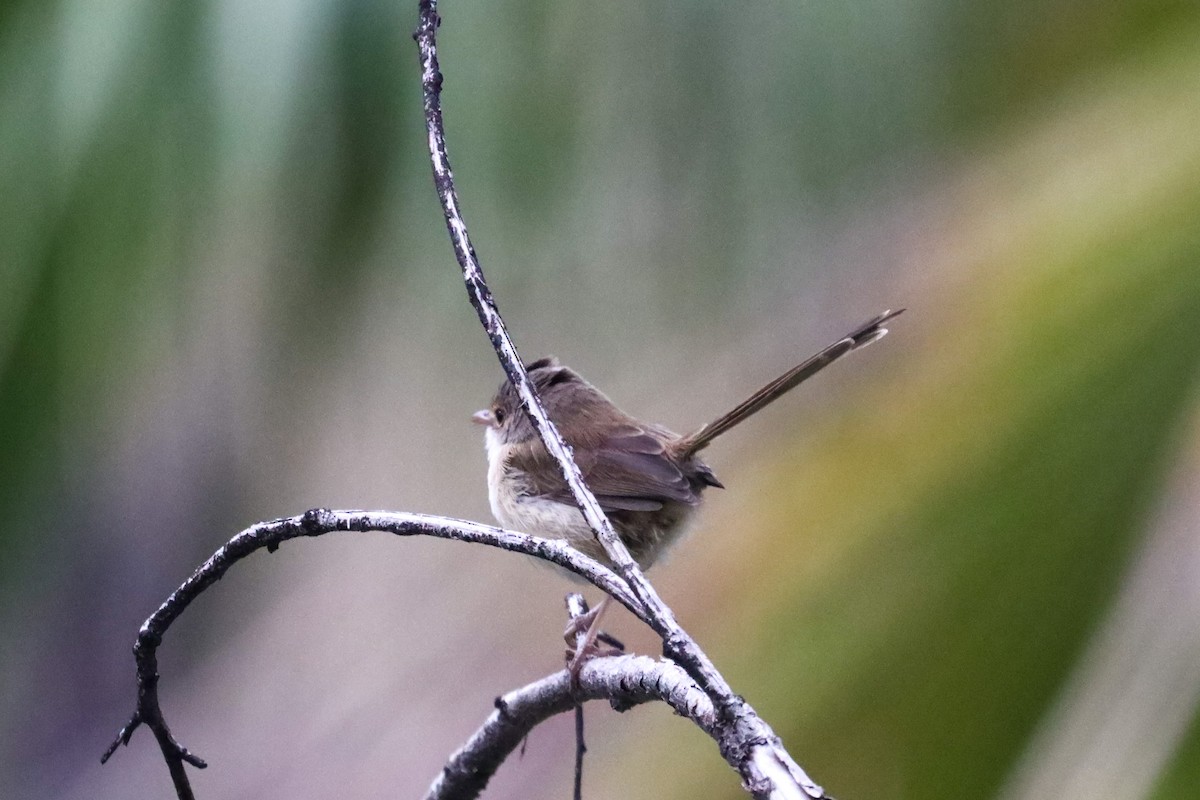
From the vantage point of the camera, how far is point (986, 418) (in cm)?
160

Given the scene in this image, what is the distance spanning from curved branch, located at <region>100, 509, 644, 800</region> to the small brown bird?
836 millimetres

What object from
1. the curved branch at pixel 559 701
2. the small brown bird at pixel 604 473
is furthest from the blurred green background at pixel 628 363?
the curved branch at pixel 559 701

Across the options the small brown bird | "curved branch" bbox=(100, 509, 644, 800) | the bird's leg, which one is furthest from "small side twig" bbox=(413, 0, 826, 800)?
the small brown bird

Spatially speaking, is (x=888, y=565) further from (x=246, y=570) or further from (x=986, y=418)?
(x=246, y=570)

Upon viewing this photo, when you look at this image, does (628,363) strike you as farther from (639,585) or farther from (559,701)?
(639,585)

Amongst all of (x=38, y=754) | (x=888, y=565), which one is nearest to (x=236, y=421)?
(x=38, y=754)

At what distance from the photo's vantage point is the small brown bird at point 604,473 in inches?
68.8

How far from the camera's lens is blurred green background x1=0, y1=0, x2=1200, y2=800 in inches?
58.7

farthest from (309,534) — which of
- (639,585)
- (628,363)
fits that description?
(628,363)

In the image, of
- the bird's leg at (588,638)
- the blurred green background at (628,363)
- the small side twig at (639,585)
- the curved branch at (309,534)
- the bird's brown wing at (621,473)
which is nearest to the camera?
the small side twig at (639,585)

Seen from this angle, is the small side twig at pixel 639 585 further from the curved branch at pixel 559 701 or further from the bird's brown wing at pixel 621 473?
the bird's brown wing at pixel 621 473

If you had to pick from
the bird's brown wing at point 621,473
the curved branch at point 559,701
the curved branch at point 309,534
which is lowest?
the curved branch at point 559,701

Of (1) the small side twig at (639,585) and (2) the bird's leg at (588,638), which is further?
(2) the bird's leg at (588,638)

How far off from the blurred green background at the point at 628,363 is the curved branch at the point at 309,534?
0.89m
